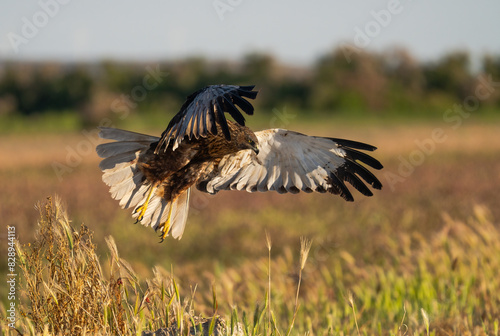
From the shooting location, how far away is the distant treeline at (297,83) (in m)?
40.1

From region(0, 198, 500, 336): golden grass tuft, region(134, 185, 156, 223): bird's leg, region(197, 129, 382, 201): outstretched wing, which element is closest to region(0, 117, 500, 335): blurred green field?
region(0, 198, 500, 336): golden grass tuft

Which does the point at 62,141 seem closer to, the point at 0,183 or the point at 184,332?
the point at 0,183

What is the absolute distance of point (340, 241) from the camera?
8.45 m

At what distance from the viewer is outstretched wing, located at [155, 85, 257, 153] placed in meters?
2.91

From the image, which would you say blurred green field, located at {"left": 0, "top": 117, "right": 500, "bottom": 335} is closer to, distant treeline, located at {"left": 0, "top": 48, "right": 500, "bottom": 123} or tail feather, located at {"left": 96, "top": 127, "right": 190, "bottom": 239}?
tail feather, located at {"left": 96, "top": 127, "right": 190, "bottom": 239}

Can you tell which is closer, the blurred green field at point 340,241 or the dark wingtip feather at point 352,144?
the dark wingtip feather at point 352,144

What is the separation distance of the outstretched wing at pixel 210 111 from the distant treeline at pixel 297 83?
34.4 metres

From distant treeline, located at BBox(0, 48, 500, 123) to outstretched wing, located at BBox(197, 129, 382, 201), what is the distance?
3362cm

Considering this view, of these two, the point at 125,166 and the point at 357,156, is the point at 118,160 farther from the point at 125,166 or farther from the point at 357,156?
the point at 357,156

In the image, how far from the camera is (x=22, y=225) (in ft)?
29.0

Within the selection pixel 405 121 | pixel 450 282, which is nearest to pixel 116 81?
pixel 405 121

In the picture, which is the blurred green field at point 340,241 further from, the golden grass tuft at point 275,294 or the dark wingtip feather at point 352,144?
the dark wingtip feather at point 352,144

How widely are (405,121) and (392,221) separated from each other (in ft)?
87.5

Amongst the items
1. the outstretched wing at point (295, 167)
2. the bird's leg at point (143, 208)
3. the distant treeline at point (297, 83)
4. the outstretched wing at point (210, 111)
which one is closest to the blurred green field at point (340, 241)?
the bird's leg at point (143, 208)
